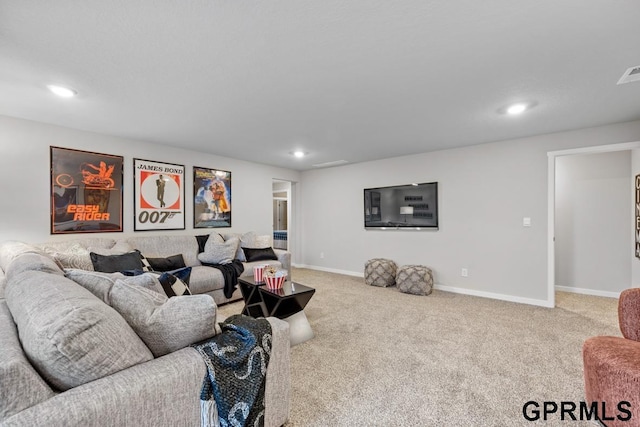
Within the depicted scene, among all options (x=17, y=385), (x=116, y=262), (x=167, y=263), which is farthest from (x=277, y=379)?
(x=167, y=263)

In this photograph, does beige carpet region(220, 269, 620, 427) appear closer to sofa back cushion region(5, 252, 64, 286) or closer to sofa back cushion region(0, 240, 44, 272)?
sofa back cushion region(5, 252, 64, 286)

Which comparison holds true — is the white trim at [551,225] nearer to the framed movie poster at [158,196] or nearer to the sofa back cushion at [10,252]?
the framed movie poster at [158,196]

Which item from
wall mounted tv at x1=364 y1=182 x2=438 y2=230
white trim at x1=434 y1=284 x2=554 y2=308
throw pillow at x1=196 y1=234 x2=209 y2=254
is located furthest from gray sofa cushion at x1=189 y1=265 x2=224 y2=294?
white trim at x1=434 y1=284 x2=554 y2=308

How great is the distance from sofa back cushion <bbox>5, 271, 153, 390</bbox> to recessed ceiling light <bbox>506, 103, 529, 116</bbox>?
343 cm

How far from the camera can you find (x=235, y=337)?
1276 millimetres

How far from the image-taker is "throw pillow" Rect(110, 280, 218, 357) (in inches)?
45.8

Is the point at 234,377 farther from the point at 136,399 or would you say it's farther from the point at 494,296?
the point at 494,296

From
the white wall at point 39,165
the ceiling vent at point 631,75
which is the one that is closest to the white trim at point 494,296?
the ceiling vent at point 631,75

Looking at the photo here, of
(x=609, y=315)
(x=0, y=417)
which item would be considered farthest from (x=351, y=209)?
(x=0, y=417)

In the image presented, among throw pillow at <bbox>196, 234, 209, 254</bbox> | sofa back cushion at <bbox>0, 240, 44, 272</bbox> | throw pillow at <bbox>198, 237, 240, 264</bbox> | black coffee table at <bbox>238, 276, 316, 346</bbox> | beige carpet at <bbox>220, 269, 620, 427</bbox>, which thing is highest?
sofa back cushion at <bbox>0, 240, 44, 272</bbox>

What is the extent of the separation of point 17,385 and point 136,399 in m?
0.31

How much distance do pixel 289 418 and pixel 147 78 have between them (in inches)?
101

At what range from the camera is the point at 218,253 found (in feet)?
13.0

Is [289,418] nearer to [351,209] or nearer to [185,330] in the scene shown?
[185,330]
